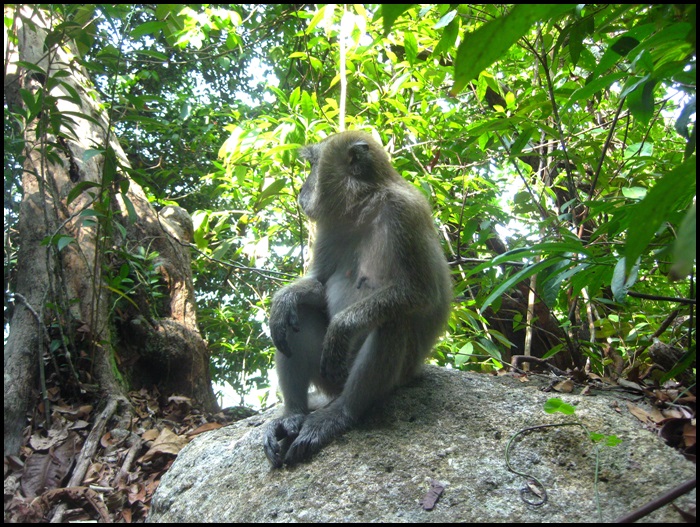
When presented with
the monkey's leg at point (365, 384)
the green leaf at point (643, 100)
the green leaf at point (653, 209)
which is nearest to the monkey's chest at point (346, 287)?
the monkey's leg at point (365, 384)

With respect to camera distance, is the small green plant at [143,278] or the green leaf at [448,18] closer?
the green leaf at [448,18]

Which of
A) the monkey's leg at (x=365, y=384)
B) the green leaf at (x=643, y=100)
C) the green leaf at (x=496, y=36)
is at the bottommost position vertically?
the monkey's leg at (x=365, y=384)

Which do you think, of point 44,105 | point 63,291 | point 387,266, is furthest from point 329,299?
point 44,105

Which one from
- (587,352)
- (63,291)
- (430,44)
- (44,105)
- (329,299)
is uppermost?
(430,44)

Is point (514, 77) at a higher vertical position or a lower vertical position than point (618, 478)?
higher

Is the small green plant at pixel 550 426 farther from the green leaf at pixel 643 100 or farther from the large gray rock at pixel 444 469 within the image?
the green leaf at pixel 643 100

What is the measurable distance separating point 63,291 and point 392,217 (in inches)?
105

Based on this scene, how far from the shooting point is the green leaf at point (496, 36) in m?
1.46

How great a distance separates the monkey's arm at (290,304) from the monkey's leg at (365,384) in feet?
2.10

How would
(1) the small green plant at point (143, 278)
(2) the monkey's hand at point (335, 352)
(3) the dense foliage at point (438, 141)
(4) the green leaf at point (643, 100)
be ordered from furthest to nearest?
(1) the small green plant at point (143, 278) < (2) the monkey's hand at point (335, 352) < (3) the dense foliage at point (438, 141) < (4) the green leaf at point (643, 100)

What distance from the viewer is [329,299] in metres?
4.37

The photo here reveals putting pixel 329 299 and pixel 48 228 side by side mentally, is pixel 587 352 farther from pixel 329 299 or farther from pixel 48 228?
pixel 48 228

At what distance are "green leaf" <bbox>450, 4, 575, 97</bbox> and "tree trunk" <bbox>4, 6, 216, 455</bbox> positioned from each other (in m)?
2.78

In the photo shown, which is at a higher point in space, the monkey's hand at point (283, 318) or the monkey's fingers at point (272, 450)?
the monkey's hand at point (283, 318)
